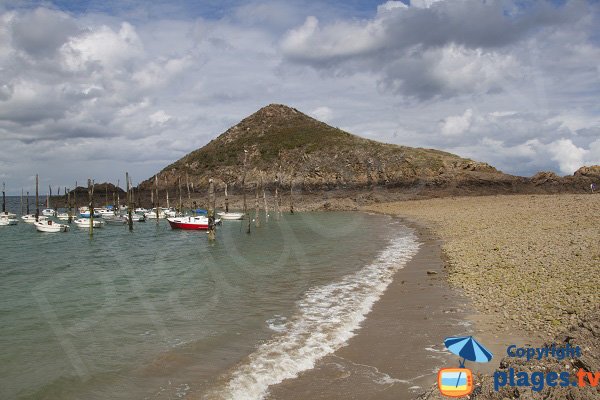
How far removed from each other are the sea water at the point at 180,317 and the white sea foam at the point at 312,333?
42 millimetres

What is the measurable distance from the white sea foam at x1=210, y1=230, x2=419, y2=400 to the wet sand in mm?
361

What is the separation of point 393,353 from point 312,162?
99.1m

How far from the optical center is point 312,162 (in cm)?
10912

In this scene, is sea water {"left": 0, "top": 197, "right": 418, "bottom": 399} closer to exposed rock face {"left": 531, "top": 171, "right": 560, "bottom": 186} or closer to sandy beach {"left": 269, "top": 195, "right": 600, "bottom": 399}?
sandy beach {"left": 269, "top": 195, "right": 600, "bottom": 399}

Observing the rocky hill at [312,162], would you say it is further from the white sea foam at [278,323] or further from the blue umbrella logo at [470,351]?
the blue umbrella logo at [470,351]

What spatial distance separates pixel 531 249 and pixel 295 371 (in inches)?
616

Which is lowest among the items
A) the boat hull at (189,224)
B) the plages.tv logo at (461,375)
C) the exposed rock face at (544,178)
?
the boat hull at (189,224)

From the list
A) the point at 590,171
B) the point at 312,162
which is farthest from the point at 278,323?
the point at 312,162

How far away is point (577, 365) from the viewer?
698 cm

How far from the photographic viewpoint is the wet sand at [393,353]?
902 centimetres

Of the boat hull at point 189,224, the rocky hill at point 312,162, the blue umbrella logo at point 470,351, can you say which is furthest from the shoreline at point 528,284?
the rocky hill at point 312,162

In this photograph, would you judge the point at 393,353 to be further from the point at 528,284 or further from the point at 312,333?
the point at 528,284

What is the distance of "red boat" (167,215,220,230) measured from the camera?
52.7 meters

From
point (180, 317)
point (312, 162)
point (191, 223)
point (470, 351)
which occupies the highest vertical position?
point (312, 162)
